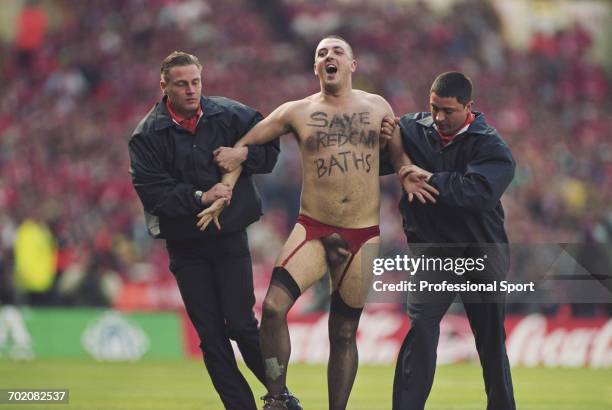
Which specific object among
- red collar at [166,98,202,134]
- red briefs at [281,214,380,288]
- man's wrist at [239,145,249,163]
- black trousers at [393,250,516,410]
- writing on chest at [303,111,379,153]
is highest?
red collar at [166,98,202,134]

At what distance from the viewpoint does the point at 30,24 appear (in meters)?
29.1

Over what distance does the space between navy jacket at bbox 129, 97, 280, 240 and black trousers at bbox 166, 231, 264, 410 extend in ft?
0.56

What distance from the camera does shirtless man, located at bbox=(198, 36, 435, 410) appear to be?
9.89 m

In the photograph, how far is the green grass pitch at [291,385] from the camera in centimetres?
1313

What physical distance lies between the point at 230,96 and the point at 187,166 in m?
15.9

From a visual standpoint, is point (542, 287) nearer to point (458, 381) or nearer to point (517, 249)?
point (517, 249)

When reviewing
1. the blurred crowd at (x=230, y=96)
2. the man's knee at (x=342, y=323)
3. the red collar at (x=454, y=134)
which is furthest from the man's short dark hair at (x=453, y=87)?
the blurred crowd at (x=230, y=96)

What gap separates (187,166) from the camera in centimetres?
1012

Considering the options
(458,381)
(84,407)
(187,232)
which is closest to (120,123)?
(458,381)

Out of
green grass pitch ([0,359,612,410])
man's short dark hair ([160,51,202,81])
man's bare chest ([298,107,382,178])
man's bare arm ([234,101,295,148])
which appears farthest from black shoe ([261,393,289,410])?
man's short dark hair ([160,51,202,81])

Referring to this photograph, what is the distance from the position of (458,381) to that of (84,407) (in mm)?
5781

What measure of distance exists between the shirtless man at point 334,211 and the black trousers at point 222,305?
0.37 meters

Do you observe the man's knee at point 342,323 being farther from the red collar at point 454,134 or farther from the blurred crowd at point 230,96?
the blurred crowd at point 230,96

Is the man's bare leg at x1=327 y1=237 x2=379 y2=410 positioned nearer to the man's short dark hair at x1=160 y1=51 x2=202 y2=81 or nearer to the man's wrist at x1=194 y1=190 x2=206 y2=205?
the man's wrist at x1=194 y1=190 x2=206 y2=205
